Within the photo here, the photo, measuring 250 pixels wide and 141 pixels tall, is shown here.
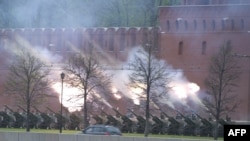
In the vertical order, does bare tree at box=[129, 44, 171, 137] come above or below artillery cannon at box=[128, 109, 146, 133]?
above

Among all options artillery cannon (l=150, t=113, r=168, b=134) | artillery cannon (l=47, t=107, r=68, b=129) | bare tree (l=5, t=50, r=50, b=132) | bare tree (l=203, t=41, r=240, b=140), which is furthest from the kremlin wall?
artillery cannon (l=150, t=113, r=168, b=134)

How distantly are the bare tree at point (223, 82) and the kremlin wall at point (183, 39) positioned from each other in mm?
667

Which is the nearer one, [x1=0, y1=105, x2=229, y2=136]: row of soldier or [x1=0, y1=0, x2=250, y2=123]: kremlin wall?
[x1=0, y1=105, x2=229, y2=136]: row of soldier

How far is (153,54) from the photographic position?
45.4 meters

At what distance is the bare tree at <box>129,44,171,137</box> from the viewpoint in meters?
43.0

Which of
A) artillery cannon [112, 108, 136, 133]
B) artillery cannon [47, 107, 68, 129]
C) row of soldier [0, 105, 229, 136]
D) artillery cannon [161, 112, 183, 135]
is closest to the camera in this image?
row of soldier [0, 105, 229, 136]

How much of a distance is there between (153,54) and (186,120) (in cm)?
653

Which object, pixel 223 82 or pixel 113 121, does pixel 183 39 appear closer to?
pixel 223 82

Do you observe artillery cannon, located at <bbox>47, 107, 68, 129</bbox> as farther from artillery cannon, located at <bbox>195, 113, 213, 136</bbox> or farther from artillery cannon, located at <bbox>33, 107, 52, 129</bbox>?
artillery cannon, located at <bbox>195, 113, 213, 136</bbox>

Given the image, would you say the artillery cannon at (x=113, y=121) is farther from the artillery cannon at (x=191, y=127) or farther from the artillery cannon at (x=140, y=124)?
the artillery cannon at (x=191, y=127)

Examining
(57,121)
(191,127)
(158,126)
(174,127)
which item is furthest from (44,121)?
(191,127)

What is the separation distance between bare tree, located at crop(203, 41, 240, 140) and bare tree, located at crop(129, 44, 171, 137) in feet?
9.14

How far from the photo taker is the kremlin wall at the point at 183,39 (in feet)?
144

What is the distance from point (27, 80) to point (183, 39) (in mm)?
9557
